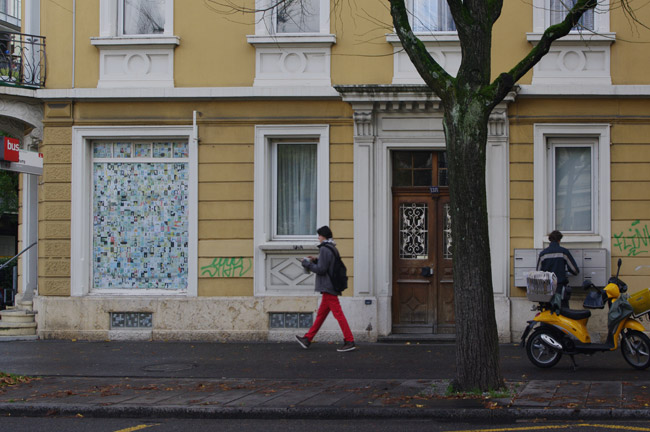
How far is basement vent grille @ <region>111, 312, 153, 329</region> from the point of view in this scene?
1444cm

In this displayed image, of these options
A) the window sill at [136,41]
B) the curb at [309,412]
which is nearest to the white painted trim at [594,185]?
the curb at [309,412]

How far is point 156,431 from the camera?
7602 mm

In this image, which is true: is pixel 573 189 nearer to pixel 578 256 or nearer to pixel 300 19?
pixel 578 256

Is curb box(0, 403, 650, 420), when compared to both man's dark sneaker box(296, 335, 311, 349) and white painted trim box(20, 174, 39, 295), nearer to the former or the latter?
man's dark sneaker box(296, 335, 311, 349)

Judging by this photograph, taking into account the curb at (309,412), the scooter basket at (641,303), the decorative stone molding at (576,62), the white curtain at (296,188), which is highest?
the decorative stone molding at (576,62)

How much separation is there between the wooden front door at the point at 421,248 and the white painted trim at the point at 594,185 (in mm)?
1544

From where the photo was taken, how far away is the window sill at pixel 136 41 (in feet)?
47.3

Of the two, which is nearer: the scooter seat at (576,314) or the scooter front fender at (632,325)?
the scooter front fender at (632,325)

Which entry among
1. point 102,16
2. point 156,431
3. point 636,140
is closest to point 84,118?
point 102,16

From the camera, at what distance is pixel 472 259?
861 cm

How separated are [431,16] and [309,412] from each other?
8.62m

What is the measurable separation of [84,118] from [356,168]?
4900 millimetres

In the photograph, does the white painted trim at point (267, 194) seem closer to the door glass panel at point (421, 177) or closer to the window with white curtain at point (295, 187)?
the window with white curtain at point (295, 187)

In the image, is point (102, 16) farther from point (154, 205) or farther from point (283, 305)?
point (283, 305)
